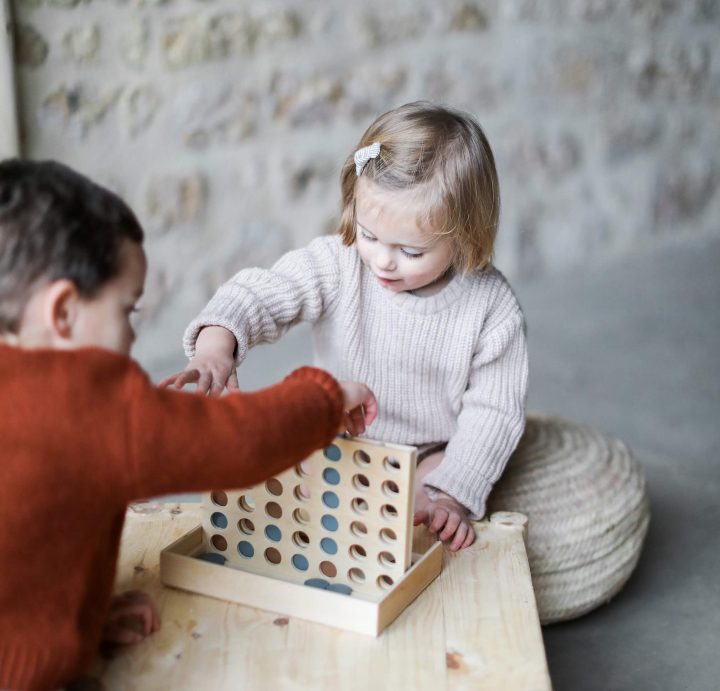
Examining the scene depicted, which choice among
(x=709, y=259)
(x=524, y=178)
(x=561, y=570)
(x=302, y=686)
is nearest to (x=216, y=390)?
(x=302, y=686)

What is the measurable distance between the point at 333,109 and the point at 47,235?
81.0 inches

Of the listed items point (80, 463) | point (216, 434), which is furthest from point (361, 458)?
point (80, 463)

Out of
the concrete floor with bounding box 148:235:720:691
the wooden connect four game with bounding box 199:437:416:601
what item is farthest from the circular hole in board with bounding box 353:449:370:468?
the concrete floor with bounding box 148:235:720:691

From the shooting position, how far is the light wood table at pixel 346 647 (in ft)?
3.26

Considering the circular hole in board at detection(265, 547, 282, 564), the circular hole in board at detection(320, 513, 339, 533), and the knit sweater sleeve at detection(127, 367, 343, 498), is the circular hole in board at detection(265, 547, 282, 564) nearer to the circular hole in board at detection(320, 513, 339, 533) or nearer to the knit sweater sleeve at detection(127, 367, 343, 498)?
the circular hole in board at detection(320, 513, 339, 533)

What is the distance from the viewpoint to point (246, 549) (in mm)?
1188

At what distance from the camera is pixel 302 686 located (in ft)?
3.23

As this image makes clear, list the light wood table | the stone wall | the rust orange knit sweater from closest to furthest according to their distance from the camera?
1. the rust orange knit sweater
2. the light wood table
3. the stone wall

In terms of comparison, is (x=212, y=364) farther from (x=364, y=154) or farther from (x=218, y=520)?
(x=364, y=154)

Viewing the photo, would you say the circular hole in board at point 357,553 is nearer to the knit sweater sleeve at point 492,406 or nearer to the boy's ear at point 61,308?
the knit sweater sleeve at point 492,406

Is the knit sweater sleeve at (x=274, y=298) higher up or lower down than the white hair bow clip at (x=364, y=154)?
lower down

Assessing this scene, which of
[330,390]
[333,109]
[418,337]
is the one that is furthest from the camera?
[333,109]

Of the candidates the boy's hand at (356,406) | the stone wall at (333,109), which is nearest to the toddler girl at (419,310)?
the boy's hand at (356,406)

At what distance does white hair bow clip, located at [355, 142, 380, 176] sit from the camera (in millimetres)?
1367
